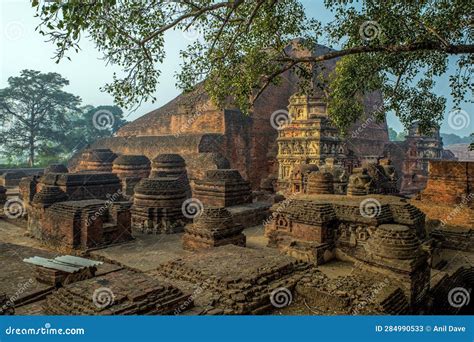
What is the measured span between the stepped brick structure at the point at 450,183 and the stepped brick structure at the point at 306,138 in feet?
26.2

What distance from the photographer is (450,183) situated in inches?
421

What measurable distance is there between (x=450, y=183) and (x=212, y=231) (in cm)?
727

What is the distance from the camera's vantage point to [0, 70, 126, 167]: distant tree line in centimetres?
2898

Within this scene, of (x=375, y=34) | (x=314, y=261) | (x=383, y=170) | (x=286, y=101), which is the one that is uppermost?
(x=286, y=101)

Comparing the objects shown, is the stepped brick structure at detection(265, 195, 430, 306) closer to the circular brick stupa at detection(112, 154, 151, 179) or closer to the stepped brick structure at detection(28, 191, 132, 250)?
the stepped brick structure at detection(28, 191, 132, 250)

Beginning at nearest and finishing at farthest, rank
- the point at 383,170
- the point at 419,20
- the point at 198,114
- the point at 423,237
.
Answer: the point at 419,20 < the point at 423,237 < the point at 383,170 < the point at 198,114

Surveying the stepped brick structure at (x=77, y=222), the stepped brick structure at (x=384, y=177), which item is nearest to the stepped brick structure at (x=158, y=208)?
the stepped brick structure at (x=77, y=222)

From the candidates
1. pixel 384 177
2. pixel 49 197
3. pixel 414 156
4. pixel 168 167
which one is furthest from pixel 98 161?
pixel 414 156

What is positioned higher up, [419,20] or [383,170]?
[419,20]

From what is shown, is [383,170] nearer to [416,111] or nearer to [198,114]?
[416,111]

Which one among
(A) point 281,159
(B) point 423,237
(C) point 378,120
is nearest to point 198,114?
(A) point 281,159

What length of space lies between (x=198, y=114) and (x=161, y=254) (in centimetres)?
1503

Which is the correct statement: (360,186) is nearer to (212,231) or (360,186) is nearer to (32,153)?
(212,231)

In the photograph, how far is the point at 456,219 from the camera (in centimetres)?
1002
